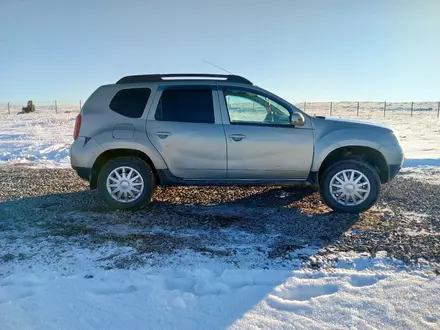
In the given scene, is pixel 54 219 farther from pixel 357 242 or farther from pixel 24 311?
pixel 357 242

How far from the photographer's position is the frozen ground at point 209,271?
8.69 feet

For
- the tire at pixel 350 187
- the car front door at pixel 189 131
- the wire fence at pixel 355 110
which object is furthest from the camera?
the wire fence at pixel 355 110

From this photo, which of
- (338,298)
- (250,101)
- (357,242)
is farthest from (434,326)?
(250,101)

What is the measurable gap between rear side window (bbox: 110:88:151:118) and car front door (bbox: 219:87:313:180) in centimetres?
117

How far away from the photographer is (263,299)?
9.47 feet

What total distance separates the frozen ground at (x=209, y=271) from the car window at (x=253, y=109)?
1366mm

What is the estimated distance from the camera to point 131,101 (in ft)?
17.0

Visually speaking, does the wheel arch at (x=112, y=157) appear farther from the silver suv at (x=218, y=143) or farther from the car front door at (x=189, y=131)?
the car front door at (x=189, y=131)

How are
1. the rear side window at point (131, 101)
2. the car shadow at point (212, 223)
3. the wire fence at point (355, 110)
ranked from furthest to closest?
the wire fence at point (355, 110)
the rear side window at point (131, 101)
the car shadow at point (212, 223)

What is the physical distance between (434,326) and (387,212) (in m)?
2.77

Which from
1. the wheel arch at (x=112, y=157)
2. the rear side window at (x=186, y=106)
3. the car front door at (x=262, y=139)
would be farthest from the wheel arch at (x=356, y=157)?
the wheel arch at (x=112, y=157)

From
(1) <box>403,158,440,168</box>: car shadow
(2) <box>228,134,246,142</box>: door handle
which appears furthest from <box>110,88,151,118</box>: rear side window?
(1) <box>403,158,440,168</box>: car shadow

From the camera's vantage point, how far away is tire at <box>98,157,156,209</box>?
508 cm

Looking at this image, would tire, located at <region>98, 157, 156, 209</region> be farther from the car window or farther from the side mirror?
the side mirror
